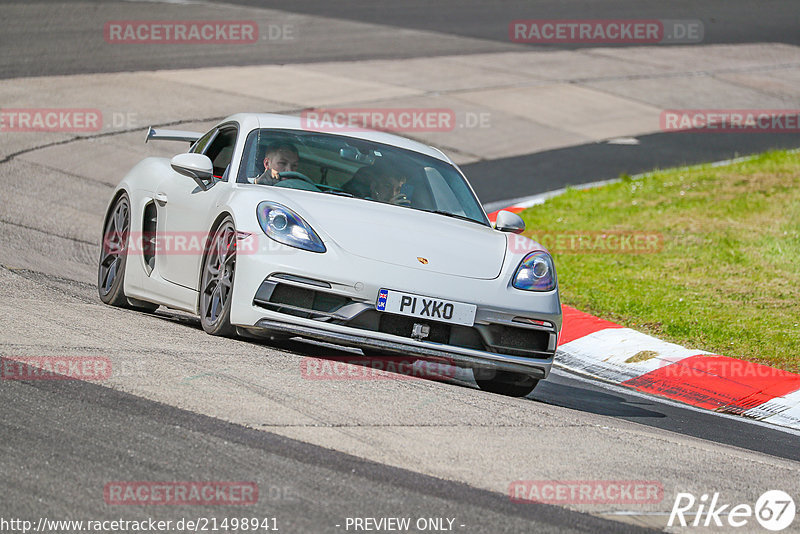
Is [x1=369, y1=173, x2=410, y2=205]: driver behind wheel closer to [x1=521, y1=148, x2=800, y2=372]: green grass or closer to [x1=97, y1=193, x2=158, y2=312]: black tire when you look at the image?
[x1=97, y1=193, x2=158, y2=312]: black tire

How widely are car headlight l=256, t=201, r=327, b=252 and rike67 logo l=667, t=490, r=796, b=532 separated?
2556 mm

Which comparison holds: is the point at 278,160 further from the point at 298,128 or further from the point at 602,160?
the point at 602,160

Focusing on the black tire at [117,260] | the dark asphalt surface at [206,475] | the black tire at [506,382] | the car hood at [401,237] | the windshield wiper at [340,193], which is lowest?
the black tire at [506,382]

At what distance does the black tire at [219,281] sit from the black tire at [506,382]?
5.25 ft

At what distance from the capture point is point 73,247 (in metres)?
10.8

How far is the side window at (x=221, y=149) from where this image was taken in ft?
26.7

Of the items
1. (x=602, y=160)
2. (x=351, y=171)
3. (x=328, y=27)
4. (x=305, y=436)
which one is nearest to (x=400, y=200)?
(x=351, y=171)

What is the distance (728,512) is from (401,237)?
2661mm

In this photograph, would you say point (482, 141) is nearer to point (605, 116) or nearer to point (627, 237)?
point (605, 116)

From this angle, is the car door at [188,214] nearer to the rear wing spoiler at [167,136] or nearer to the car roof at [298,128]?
the car roof at [298,128]

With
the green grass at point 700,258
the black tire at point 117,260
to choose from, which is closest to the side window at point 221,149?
the black tire at point 117,260

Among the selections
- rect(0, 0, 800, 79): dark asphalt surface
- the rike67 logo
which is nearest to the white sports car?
the rike67 logo

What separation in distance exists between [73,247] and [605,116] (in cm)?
1173

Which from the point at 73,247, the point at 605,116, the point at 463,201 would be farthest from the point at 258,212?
the point at 605,116
